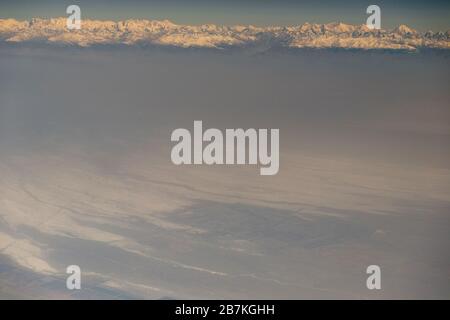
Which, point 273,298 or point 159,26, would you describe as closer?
point 273,298

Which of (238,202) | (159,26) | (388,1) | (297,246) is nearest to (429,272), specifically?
(297,246)

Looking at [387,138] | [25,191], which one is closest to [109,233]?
[25,191]

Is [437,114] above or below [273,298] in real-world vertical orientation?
above
